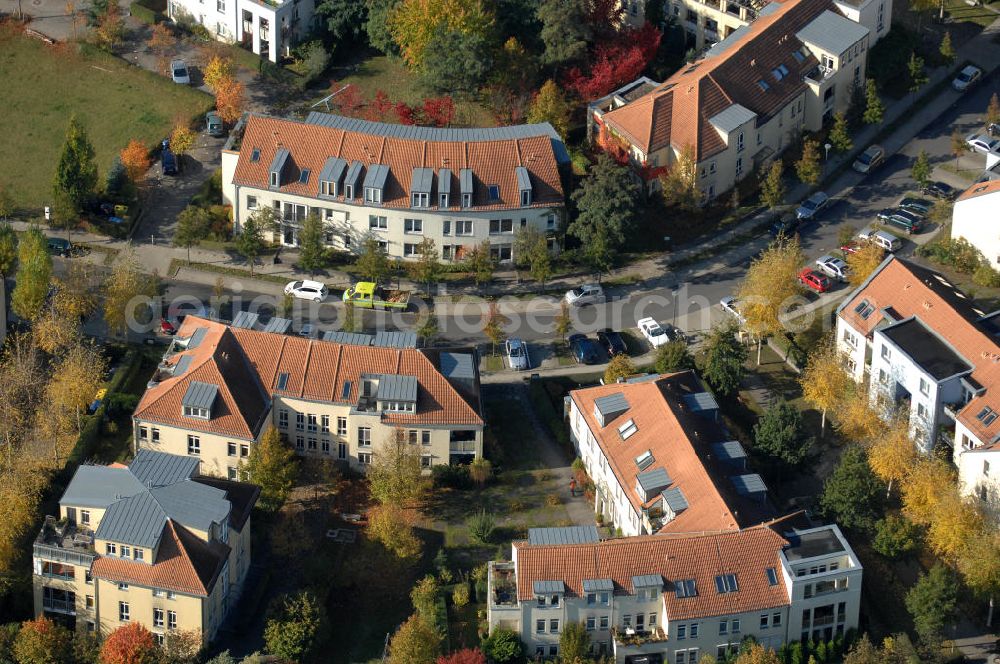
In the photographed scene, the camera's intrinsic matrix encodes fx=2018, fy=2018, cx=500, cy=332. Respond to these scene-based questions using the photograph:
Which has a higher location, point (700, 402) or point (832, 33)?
point (832, 33)

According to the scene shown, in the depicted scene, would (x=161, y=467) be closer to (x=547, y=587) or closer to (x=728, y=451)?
(x=547, y=587)

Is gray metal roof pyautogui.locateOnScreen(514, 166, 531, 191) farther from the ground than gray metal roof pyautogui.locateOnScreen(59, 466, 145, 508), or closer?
farther from the ground

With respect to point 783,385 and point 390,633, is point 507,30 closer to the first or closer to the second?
point 783,385

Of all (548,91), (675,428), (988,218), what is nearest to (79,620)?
(675,428)

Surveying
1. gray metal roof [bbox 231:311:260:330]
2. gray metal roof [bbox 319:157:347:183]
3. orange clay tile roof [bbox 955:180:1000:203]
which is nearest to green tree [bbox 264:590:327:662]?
gray metal roof [bbox 231:311:260:330]

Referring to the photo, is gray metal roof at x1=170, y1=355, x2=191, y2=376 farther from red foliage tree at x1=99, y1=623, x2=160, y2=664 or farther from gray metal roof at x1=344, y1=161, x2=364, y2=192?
gray metal roof at x1=344, y1=161, x2=364, y2=192

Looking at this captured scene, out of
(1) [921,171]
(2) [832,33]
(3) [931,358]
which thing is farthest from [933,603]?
(2) [832,33]

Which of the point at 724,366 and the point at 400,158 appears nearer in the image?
the point at 724,366
